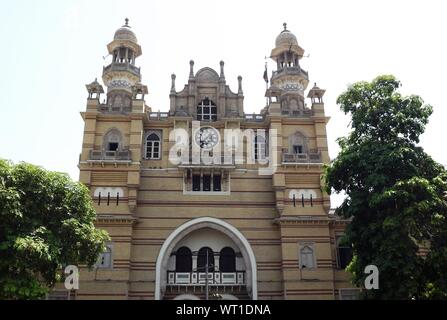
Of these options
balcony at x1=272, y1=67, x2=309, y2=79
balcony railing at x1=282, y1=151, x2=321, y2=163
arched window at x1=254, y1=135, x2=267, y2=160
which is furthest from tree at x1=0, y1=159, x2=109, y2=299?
balcony at x1=272, y1=67, x2=309, y2=79

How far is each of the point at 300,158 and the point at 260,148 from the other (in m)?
2.66

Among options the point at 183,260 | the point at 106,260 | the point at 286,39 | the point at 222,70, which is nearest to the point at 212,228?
the point at 183,260

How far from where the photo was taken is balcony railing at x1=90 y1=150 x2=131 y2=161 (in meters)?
26.9

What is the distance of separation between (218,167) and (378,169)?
35.6 feet

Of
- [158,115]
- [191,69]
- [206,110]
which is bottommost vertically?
[158,115]

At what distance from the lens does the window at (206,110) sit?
96.4 ft

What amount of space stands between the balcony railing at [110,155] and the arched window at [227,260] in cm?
801

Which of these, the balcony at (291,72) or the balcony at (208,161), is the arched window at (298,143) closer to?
the balcony at (208,161)

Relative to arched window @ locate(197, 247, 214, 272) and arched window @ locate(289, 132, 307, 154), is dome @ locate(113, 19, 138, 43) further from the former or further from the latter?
arched window @ locate(197, 247, 214, 272)

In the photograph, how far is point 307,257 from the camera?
83.9 feet

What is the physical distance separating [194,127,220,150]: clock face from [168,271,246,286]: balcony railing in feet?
25.5

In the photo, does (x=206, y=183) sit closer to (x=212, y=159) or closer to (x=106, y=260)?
(x=212, y=159)
